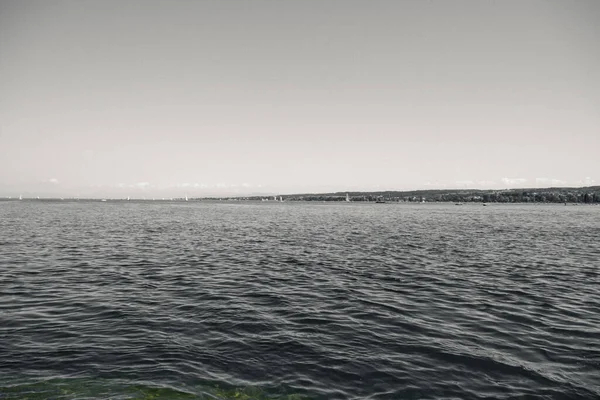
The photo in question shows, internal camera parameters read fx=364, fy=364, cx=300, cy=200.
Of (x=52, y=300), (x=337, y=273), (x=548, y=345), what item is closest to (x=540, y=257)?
(x=337, y=273)

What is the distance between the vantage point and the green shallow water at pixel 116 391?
1021cm

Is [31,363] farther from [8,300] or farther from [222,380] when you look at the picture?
[8,300]

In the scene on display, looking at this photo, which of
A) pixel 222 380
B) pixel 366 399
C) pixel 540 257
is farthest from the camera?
pixel 540 257

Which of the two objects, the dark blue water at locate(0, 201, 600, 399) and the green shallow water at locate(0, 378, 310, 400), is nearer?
the green shallow water at locate(0, 378, 310, 400)

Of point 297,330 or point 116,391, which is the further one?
point 297,330

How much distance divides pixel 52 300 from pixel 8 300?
7.52 feet

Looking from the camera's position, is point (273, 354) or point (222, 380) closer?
point (222, 380)

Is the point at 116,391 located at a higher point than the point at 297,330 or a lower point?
higher

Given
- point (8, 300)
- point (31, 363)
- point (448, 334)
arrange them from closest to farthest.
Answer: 1. point (31, 363)
2. point (448, 334)
3. point (8, 300)

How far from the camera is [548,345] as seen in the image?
14492 mm

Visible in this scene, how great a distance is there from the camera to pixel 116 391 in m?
10.5

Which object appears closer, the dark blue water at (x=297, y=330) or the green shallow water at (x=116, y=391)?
the green shallow water at (x=116, y=391)

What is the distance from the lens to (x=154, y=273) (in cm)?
2827

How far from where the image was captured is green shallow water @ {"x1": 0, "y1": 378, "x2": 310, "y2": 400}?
402 inches
